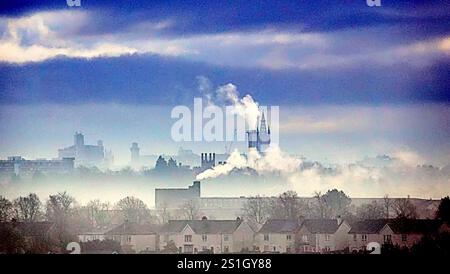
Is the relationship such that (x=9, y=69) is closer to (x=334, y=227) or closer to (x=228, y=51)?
(x=228, y=51)

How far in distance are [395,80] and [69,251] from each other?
2020mm

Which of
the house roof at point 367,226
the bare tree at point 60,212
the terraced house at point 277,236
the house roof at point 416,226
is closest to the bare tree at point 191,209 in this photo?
the terraced house at point 277,236

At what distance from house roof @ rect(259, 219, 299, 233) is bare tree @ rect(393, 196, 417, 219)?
1.83 ft

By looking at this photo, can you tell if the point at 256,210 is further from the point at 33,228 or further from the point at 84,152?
the point at 33,228

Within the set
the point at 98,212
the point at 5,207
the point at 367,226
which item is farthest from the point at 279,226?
the point at 5,207

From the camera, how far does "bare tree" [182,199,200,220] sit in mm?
5008

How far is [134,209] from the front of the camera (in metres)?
4.99

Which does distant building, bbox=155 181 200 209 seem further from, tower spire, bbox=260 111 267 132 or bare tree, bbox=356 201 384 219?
bare tree, bbox=356 201 384 219

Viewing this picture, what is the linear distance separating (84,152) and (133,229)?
0.50 meters

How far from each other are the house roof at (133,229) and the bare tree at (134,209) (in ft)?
0.09

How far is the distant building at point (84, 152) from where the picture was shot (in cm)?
498

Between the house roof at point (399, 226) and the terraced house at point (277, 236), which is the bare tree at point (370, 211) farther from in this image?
the terraced house at point (277, 236)
